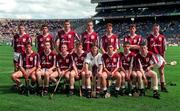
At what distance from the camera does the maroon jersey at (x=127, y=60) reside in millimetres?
11641

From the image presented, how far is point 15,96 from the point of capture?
11.2 m

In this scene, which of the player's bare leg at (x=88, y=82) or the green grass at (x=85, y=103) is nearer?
the green grass at (x=85, y=103)

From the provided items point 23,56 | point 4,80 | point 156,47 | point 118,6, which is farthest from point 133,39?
point 118,6

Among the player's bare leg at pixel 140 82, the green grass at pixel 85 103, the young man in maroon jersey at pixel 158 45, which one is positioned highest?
the young man in maroon jersey at pixel 158 45

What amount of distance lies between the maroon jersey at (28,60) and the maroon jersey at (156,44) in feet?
11.8

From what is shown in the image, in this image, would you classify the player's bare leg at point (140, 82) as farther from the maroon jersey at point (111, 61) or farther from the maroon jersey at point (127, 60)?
the maroon jersey at point (111, 61)

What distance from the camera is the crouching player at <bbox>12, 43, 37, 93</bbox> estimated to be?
1171 centimetres

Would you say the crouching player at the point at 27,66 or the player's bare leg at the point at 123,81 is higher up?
the crouching player at the point at 27,66

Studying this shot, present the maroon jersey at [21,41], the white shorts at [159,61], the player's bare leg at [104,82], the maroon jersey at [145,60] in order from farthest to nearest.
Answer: the maroon jersey at [21,41] < the white shorts at [159,61] < the maroon jersey at [145,60] < the player's bare leg at [104,82]

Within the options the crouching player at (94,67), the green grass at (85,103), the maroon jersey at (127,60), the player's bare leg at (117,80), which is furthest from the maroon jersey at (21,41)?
the player's bare leg at (117,80)

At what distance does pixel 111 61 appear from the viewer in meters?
11.5

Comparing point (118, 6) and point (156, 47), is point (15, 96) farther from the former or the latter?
point (118, 6)

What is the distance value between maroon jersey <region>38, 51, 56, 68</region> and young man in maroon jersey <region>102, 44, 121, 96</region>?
1.49 m

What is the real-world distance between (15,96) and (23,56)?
1441mm
